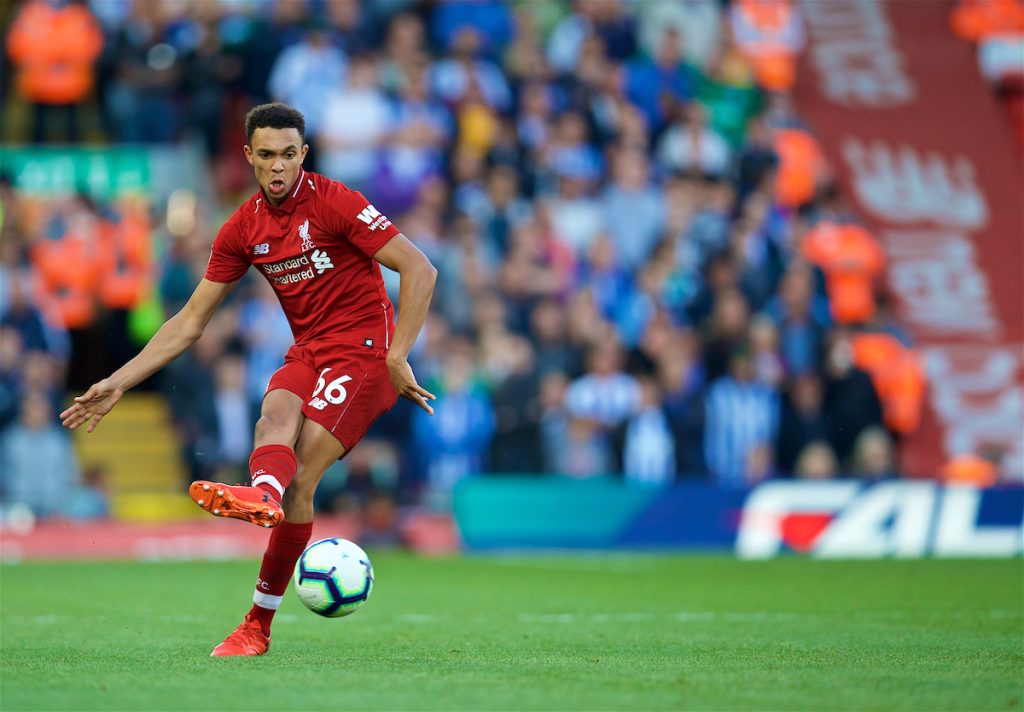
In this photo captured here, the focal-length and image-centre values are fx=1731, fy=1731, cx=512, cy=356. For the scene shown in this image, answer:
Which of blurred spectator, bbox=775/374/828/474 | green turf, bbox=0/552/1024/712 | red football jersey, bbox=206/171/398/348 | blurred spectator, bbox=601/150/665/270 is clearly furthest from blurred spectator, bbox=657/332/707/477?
red football jersey, bbox=206/171/398/348

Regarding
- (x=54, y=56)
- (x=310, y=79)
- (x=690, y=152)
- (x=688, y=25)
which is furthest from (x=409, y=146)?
(x=688, y=25)

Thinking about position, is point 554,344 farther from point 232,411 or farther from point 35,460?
point 35,460

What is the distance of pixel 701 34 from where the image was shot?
78.7ft

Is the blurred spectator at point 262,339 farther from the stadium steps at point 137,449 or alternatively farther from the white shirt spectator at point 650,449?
the white shirt spectator at point 650,449

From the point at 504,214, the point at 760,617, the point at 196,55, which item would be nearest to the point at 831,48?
the point at 504,214

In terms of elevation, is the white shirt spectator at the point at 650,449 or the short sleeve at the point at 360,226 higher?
the short sleeve at the point at 360,226

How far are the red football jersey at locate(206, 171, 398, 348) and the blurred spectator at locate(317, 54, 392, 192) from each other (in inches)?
Answer: 407

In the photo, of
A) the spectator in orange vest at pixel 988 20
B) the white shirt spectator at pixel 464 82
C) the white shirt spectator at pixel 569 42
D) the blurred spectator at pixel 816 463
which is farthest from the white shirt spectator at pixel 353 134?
the spectator in orange vest at pixel 988 20

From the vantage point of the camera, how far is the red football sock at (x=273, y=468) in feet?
24.8

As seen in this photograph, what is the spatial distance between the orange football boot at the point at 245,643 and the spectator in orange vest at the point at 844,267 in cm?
1294

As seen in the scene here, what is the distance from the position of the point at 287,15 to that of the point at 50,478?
249 inches

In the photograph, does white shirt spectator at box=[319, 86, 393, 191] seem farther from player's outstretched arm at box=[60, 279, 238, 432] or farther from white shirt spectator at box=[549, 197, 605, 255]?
player's outstretched arm at box=[60, 279, 238, 432]

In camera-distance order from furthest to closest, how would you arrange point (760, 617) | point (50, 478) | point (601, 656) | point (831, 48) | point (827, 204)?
point (831, 48) → point (827, 204) → point (50, 478) → point (760, 617) → point (601, 656)

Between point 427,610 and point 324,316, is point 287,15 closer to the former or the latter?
point 427,610
